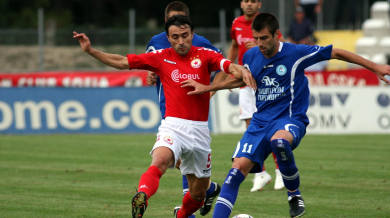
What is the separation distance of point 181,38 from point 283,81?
1.19 m

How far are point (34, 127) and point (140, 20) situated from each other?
22976 mm

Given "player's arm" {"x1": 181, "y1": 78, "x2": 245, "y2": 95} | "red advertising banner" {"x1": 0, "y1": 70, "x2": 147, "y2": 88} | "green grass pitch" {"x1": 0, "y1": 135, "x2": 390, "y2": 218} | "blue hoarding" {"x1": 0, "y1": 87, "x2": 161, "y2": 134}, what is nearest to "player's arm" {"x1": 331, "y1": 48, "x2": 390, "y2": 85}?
"player's arm" {"x1": 181, "y1": 78, "x2": 245, "y2": 95}

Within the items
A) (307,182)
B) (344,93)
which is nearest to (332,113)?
(344,93)

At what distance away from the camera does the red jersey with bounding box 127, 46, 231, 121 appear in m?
6.15

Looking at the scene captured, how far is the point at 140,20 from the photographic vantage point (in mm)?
39312

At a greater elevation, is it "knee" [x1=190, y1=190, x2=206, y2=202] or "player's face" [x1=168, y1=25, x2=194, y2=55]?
"player's face" [x1=168, y1=25, x2=194, y2=55]

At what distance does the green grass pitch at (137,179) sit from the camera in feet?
23.8

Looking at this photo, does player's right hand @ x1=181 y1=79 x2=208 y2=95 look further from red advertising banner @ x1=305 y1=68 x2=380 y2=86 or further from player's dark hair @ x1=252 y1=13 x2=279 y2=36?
red advertising banner @ x1=305 y1=68 x2=380 y2=86

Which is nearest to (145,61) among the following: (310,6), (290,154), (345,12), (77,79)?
(290,154)

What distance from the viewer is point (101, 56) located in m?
6.11

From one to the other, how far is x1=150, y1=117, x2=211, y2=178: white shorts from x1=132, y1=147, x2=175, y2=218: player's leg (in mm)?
75

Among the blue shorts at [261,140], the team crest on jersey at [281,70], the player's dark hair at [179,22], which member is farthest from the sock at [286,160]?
the player's dark hair at [179,22]

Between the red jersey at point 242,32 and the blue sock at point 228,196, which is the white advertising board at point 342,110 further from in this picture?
the blue sock at point 228,196

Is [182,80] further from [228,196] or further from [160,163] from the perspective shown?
[228,196]
